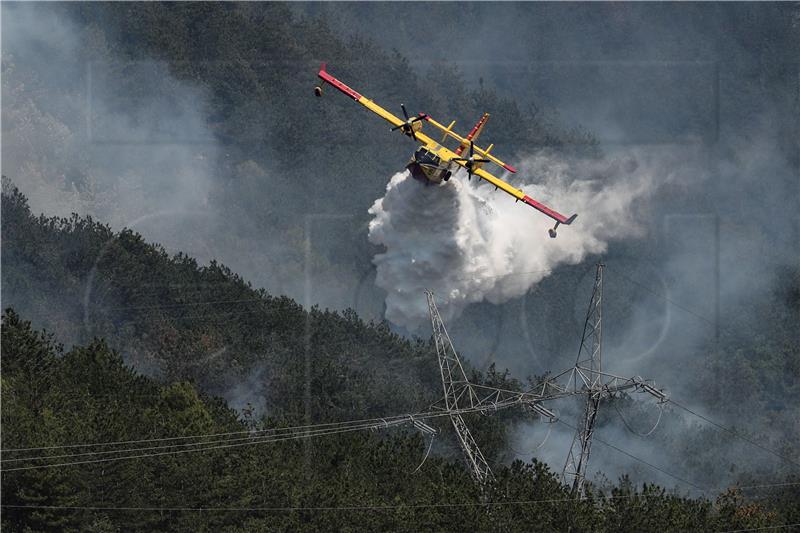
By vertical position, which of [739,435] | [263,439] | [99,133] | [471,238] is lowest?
[263,439]

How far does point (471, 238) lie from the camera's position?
106562 millimetres

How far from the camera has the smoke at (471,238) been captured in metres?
104

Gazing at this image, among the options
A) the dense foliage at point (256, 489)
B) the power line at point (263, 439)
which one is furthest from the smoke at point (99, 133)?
the dense foliage at point (256, 489)

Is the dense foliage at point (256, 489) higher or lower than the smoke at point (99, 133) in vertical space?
lower

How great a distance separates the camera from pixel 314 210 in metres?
154

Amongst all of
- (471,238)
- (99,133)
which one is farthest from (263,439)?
(99,133)

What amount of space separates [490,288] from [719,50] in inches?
2955

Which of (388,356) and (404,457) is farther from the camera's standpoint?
(388,356)

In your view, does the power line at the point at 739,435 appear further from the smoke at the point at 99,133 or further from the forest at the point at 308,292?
the smoke at the point at 99,133

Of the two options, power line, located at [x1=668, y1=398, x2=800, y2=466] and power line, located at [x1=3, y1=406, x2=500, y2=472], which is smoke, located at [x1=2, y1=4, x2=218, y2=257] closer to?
power line, located at [x1=668, y1=398, x2=800, y2=466]

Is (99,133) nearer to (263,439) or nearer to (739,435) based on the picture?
(739,435)

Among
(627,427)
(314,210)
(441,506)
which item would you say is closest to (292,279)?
(314,210)

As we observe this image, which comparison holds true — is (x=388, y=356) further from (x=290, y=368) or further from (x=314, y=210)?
(x=314, y=210)

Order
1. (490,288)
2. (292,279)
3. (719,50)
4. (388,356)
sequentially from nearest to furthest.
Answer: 1. (490,288)
2. (388,356)
3. (292,279)
4. (719,50)
